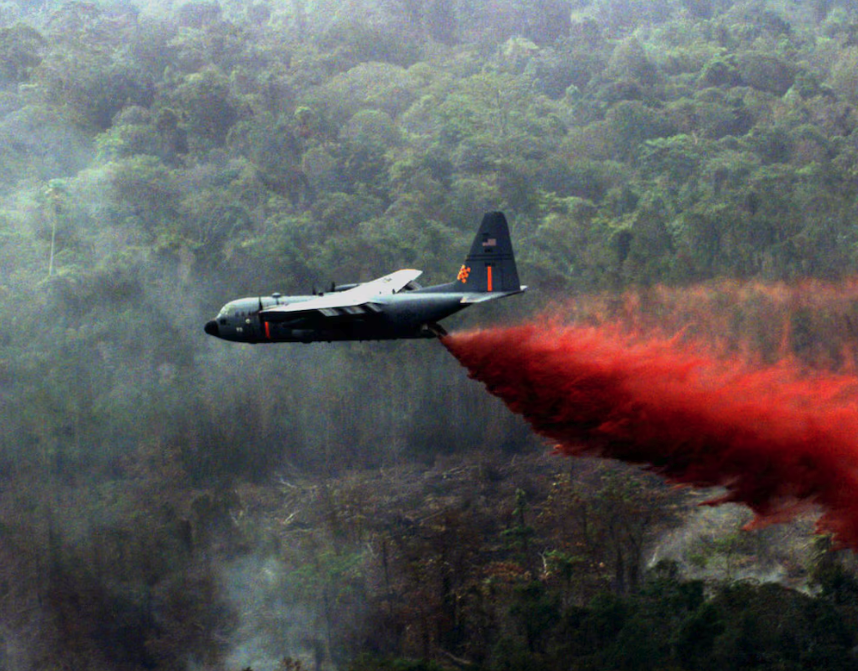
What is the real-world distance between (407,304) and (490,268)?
352cm

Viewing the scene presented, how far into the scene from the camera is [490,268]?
42.9m

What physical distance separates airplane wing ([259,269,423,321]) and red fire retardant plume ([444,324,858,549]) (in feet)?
12.2

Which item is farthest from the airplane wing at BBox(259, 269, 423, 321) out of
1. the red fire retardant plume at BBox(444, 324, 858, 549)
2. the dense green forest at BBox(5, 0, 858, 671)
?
the dense green forest at BBox(5, 0, 858, 671)

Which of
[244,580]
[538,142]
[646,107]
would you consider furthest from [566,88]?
[244,580]

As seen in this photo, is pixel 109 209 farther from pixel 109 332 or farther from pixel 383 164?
pixel 383 164

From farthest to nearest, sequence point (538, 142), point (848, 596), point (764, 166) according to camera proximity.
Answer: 1. point (538, 142)
2. point (764, 166)
3. point (848, 596)

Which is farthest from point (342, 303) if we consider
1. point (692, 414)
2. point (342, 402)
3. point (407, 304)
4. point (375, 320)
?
point (342, 402)

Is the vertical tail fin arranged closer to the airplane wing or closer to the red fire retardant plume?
the red fire retardant plume

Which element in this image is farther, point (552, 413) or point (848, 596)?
point (848, 596)

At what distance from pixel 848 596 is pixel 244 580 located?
116 ft

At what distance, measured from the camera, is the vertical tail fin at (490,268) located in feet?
141

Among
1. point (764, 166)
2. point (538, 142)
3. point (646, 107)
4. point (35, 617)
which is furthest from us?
point (646, 107)

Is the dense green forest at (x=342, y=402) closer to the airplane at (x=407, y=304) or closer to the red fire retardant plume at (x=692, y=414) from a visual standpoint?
the red fire retardant plume at (x=692, y=414)

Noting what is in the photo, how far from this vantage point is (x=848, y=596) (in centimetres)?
5847
